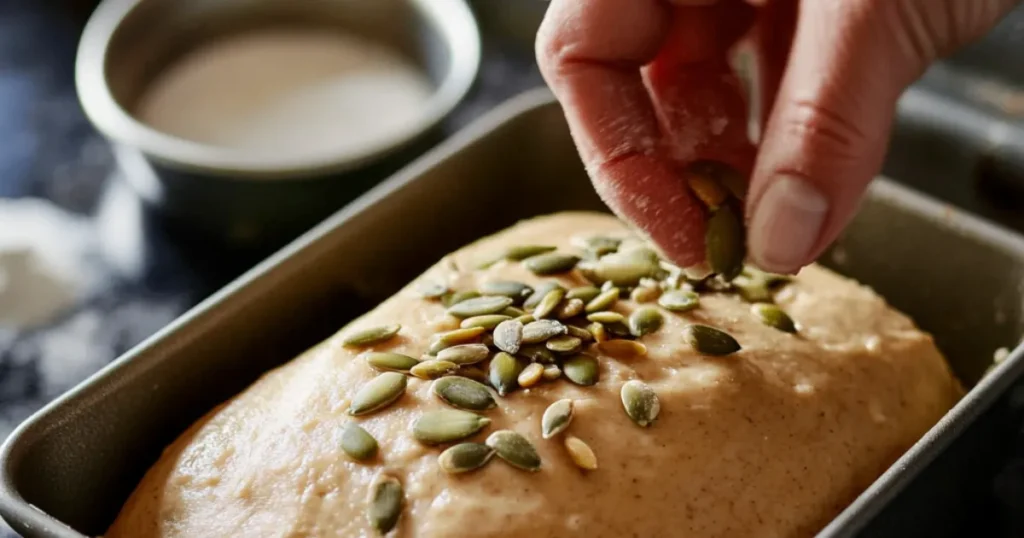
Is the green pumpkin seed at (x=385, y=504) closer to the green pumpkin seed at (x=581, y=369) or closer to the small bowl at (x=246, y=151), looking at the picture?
the green pumpkin seed at (x=581, y=369)

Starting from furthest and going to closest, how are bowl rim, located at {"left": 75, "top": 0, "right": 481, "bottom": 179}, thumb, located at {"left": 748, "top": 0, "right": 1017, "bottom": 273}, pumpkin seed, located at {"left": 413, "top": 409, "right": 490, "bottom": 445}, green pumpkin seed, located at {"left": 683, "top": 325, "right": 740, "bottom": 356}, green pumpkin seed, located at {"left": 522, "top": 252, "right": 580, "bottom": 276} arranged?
bowl rim, located at {"left": 75, "top": 0, "right": 481, "bottom": 179}
green pumpkin seed, located at {"left": 522, "top": 252, "right": 580, "bottom": 276}
green pumpkin seed, located at {"left": 683, "top": 325, "right": 740, "bottom": 356}
pumpkin seed, located at {"left": 413, "top": 409, "right": 490, "bottom": 445}
thumb, located at {"left": 748, "top": 0, "right": 1017, "bottom": 273}

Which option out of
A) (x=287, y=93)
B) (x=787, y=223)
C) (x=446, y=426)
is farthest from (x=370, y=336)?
(x=287, y=93)

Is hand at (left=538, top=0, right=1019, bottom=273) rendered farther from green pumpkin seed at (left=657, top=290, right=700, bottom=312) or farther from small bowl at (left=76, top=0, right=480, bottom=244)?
small bowl at (left=76, top=0, right=480, bottom=244)

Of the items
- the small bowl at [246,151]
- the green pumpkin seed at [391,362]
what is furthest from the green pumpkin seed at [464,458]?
the small bowl at [246,151]

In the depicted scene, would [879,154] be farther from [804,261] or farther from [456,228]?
[456,228]

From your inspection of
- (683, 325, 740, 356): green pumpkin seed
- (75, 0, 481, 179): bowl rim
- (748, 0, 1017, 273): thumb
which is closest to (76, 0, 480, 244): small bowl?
(75, 0, 481, 179): bowl rim

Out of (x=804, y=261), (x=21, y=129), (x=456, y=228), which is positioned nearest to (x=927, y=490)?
(x=804, y=261)
